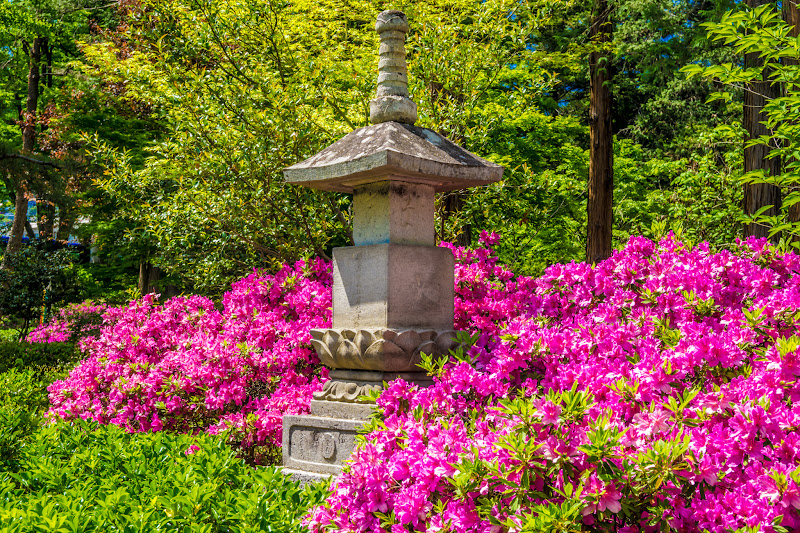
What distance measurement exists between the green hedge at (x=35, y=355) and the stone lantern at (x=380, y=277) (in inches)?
307

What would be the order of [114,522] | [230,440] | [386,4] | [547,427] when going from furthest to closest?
1. [386,4]
2. [230,440]
3. [114,522]
4. [547,427]

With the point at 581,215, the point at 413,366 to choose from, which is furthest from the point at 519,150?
the point at 413,366

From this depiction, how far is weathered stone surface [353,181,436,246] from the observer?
462 cm

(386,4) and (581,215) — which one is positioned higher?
(386,4)

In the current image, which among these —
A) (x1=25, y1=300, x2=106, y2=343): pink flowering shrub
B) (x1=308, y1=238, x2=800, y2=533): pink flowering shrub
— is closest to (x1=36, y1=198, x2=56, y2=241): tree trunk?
(x1=25, y1=300, x2=106, y2=343): pink flowering shrub

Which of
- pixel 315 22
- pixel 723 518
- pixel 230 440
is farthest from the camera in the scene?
pixel 315 22

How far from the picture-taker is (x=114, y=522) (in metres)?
2.96

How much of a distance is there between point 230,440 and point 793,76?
5.08 m

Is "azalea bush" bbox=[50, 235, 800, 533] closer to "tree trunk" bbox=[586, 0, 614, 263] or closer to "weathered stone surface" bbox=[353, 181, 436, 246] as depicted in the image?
"weathered stone surface" bbox=[353, 181, 436, 246]

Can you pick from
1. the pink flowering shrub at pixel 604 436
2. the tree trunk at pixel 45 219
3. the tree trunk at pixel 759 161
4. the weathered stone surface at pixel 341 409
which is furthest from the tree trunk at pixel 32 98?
the pink flowering shrub at pixel 604 436

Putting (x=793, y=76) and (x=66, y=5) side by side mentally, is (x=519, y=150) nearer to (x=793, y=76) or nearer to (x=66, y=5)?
(x=793, y=76)

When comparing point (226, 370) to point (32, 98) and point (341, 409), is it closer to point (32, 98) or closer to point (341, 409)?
point (341, 409)

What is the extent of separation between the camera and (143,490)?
3.41m

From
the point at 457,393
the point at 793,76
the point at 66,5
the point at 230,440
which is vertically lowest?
the point at 230,440
